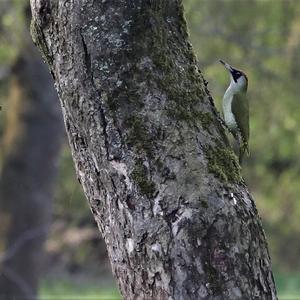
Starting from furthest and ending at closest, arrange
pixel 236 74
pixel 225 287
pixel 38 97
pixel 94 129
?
pixel 38 97
pixel 236 74
pixel 94 129
pixel 225 287

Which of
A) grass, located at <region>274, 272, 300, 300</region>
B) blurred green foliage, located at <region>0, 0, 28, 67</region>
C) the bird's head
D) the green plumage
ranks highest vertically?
blurred green foliage, located at <region>0, 0, 28, 67</region>

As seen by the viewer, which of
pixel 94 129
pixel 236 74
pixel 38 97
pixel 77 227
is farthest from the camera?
pixel 77 227

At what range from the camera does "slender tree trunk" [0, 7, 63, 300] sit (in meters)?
13.0

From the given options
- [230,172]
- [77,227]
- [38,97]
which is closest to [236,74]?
[230,172]

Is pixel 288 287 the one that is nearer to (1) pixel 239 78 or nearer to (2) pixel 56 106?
(2) pixel 56 106

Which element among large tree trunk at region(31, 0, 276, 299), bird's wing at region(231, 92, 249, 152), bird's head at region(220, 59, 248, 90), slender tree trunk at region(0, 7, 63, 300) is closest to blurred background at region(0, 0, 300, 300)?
slender tree trunk at region(0, 7, 63, 300)

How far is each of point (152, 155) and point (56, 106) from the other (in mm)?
9701

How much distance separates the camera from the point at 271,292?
138 inches

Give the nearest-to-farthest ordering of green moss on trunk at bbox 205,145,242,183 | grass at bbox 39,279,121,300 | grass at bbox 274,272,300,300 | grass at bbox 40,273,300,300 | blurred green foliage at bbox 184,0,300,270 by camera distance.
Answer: green moss on trunk at bbox 205,145,242,183 < blurred green foliage at bbox 184,0,300,270 < grass at bbox 274,272,300,300 < grass at bbox 40,273,300,300 < grass at bbox 39,279,121,300

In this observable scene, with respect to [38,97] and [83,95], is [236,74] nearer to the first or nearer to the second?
[83,95]

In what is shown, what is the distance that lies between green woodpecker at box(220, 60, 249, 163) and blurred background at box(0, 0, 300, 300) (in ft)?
19.4

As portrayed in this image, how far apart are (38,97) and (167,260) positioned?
9979mm

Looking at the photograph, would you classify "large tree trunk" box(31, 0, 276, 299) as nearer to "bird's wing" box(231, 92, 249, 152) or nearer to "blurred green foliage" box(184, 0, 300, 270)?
"bird's wing" box(231, 92, 249, 152)

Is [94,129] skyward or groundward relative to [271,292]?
skyward
